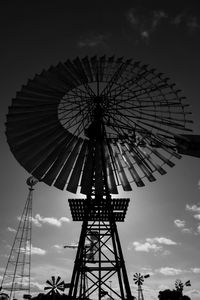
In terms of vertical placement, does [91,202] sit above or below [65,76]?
below

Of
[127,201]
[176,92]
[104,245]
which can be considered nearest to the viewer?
[104,245]

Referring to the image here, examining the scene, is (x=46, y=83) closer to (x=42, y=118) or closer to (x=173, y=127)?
(x=42, y=118)

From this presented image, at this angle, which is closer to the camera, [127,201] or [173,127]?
[173,127]

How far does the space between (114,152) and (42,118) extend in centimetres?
475

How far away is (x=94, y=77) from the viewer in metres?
15.6

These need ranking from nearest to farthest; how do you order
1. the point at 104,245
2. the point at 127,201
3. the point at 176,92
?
the point at 104,245 < the point at 176,92 < the point at 127,201

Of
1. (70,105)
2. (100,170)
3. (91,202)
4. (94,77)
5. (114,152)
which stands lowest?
(91,202)

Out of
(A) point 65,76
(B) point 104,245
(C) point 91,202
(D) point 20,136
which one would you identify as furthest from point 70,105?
(B) point 104,245

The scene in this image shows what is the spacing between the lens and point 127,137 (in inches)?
634

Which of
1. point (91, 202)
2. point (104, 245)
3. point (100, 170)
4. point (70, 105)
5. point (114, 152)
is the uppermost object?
point (70, 105)

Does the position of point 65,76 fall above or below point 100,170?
above

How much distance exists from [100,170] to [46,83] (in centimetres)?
573

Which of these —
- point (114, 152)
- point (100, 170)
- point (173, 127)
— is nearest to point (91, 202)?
point (100, 170)

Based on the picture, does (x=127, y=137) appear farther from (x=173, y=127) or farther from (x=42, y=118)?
(x=42, y=118)
